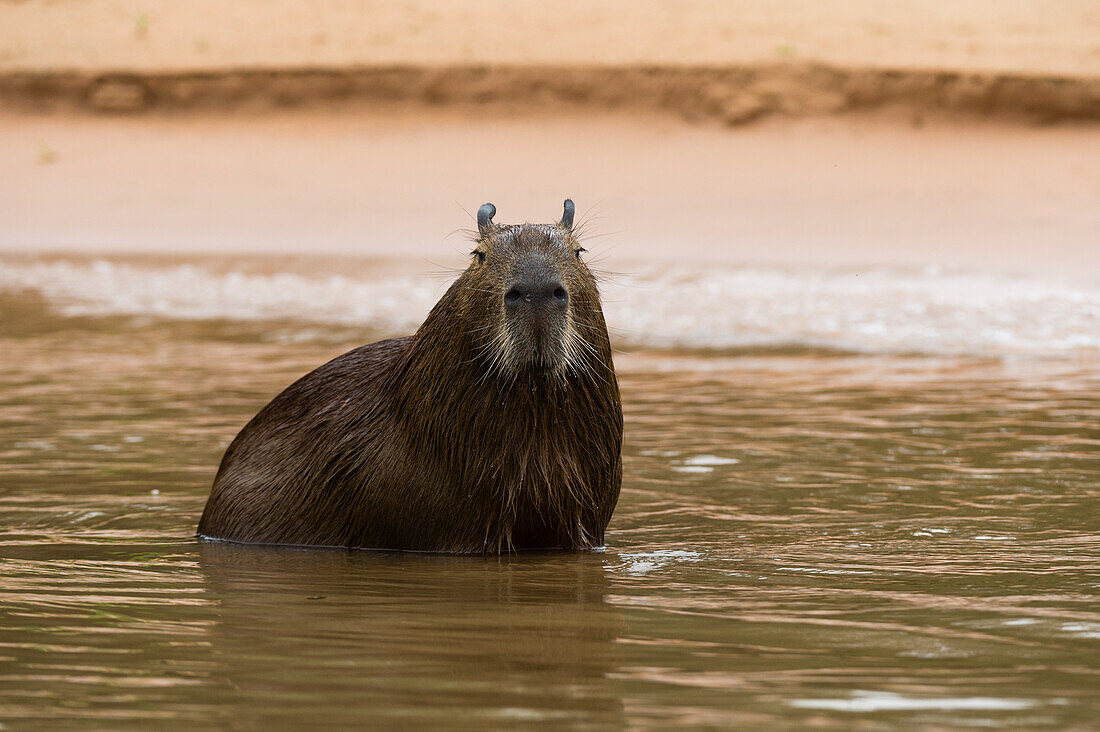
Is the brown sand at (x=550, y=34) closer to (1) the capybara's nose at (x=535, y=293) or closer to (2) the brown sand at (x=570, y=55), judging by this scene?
(2) the brown sand at (x=570, y=55)

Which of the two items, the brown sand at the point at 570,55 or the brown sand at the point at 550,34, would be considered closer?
the brown sand at the point at 570,55

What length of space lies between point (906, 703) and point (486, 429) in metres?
1.90

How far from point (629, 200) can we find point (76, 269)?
7.55 meters

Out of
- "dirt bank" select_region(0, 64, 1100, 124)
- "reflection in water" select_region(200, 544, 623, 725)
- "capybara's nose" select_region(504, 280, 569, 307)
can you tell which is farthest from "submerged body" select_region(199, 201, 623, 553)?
"dirt bank" select_region(0, 64, 1100, 124)

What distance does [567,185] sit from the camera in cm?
2339

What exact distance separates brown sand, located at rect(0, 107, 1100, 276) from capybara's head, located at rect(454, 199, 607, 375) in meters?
11.5

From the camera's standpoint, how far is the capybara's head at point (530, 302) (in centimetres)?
433

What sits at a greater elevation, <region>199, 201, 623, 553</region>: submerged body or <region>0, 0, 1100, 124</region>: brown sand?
<region>0, 0, 1100, 124</region>: brown sand

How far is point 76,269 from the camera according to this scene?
760 inches

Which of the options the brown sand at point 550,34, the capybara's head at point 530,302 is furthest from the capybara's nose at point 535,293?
the brown sand at point 550,34

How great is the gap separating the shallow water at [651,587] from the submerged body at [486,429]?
0.47ft

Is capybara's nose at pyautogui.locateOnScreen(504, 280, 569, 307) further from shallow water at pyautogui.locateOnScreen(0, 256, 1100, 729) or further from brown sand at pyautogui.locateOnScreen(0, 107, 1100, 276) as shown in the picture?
brown sand at pyautogui.locateOnScreen(0, 107, 1100, 276)

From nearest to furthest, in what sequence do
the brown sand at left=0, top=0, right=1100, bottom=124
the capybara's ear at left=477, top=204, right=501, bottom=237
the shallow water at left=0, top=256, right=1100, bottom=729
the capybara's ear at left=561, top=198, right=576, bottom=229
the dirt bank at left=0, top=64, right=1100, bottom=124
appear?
the shallow water at left=0, top=256, right=1100, bottom=729 → the capybara's ear at left=477, top=204, right=501, bottom=237 → the capybara's ear at left=561, top=198, right=576, bottom=229 → the dirt bank at left=0, top=64, right=1100, bottom=124 → the brown sand at left=0, top=0, right=1100, bottom=124

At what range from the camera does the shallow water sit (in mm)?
3031
